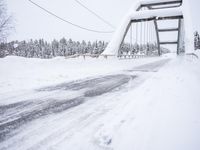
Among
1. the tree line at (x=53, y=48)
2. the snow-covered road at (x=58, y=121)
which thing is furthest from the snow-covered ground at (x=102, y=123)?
the tree line at (x=53, y=48)

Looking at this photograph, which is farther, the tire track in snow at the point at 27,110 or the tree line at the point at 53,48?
the tree line at the point at 53,48

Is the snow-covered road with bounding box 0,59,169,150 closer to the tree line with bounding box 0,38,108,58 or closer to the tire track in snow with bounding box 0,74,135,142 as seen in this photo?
the tire track in snow with bounding box 0,74,135,142

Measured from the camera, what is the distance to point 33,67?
1353cm

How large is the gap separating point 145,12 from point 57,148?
93.6 ft

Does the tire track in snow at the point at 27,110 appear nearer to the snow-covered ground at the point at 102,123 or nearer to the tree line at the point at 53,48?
the snow-covered ground at the point at 102,123

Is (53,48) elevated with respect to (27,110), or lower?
elevated

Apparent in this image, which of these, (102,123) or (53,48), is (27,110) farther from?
(53,48)

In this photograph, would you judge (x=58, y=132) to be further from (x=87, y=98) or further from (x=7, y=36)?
(x=7, y=36)

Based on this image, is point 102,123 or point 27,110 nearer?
→ point 102,123

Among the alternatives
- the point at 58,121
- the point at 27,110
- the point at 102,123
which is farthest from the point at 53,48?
the point at 102,123

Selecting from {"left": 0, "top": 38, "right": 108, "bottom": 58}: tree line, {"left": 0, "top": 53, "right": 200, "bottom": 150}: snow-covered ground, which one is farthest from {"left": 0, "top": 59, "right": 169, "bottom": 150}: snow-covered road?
{"left": 0, "top": 38, "right": 108, "bottom": 58}: tree line

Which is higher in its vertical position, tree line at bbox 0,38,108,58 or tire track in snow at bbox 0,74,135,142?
tree line at bbox 0,38,108,58

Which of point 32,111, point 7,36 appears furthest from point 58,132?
point 7,36

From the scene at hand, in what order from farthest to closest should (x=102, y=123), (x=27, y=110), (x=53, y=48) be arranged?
(x=53, y=48) < (x=27, y=110) < (x=102, y=123)
